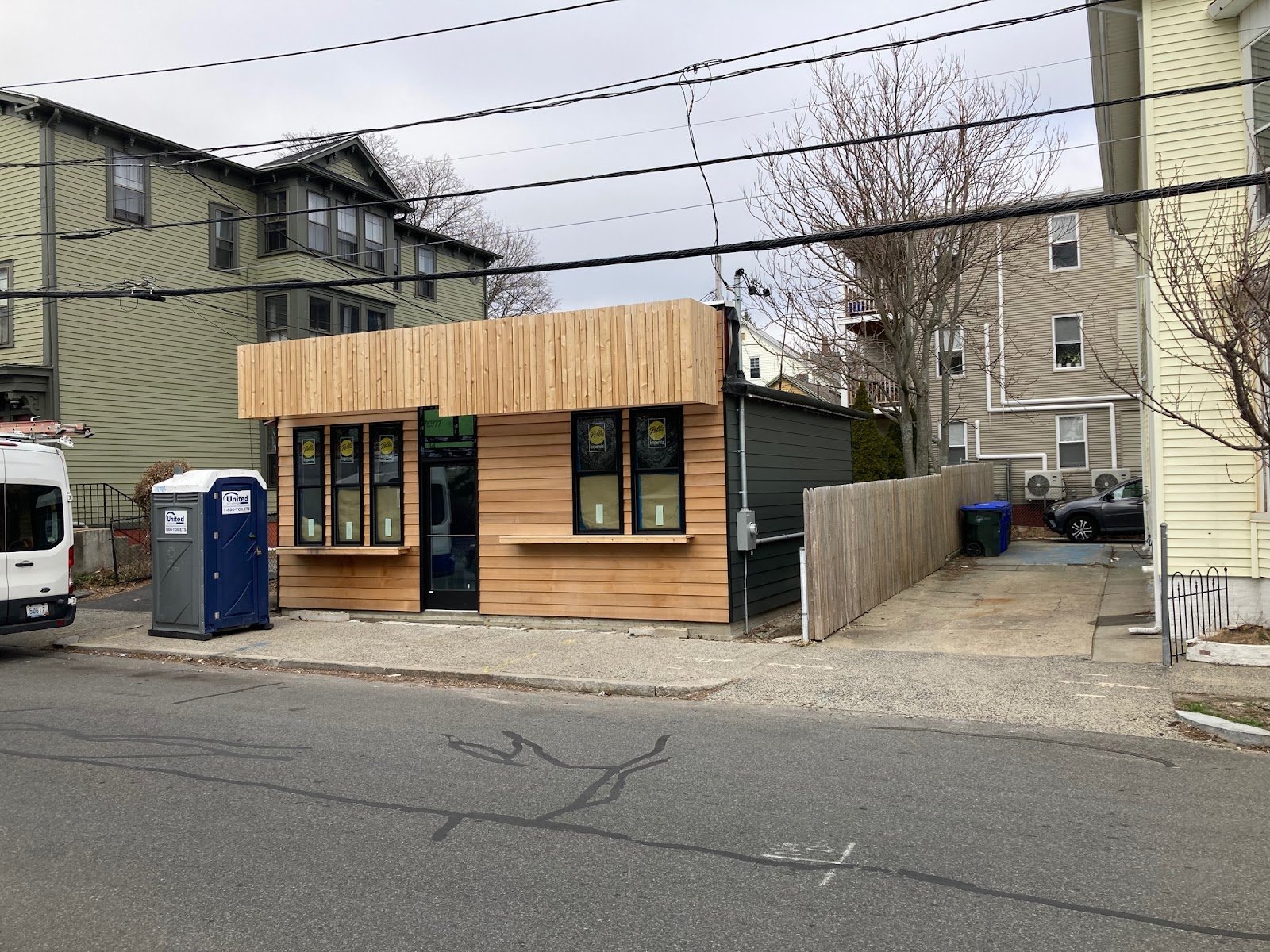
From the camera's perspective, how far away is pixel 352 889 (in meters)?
4.39

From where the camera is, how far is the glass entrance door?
13289mm

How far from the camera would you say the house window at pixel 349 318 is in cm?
2625

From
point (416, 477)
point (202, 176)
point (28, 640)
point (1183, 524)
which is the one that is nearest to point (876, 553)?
point (1183, 524)

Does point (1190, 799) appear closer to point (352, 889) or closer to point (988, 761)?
point (988, 761)

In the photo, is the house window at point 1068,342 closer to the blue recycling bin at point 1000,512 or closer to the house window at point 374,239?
the blue recycling bin at point 1000,512

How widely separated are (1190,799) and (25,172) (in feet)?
76.3

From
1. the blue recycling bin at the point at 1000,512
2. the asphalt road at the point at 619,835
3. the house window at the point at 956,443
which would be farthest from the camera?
the house window at the point at 956,443

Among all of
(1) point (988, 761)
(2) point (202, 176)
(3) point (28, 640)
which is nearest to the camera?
(1) point (988, 761)

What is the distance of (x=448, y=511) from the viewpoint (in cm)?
1348

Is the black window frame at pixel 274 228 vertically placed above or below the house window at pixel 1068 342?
above

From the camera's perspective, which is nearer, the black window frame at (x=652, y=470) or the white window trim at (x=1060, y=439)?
the black window frame at (x=652, y=470)

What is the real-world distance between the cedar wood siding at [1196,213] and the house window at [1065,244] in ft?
52.6

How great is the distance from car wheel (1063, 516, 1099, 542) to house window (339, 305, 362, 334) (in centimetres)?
1893

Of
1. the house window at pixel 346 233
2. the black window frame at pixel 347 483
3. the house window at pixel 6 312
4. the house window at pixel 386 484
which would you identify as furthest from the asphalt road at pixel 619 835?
the house window at pixel 346 233
